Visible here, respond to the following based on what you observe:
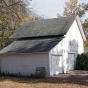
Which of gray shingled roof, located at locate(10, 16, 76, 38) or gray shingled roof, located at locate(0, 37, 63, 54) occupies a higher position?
gray shingled roof, located at locate(10, 16, 76, 38)

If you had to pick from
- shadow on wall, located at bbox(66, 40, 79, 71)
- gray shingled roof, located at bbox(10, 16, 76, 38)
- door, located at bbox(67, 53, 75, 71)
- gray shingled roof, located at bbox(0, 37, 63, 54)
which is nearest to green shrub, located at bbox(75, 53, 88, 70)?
shadow on wall, located at bbox(66, 40, 79, 71)

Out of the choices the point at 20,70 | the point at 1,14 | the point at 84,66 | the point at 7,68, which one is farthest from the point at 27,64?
the point at 84,66

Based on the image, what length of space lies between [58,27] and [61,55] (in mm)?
3905

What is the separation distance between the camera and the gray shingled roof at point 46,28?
81.7 ft

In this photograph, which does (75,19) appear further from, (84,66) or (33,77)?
(33,77)

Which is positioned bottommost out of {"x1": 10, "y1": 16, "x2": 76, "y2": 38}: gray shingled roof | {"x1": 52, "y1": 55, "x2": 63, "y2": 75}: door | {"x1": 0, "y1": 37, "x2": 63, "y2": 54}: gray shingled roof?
{"x1": 52, "y1": 55, "x2": 63, "y2": 75}: door

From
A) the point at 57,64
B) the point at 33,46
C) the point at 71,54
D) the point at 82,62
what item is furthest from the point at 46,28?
the point at 82,62

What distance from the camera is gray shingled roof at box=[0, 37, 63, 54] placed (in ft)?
69.1

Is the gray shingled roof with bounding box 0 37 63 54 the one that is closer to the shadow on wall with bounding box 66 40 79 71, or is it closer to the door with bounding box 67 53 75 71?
the shadow on wall with bounding box 66 40 79 71

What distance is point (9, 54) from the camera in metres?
22.8

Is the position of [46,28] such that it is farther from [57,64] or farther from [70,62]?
[57,64]

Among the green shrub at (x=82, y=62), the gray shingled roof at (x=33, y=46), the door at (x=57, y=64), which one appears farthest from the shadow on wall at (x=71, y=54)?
the gray shingled roof at (x=33, y=46)

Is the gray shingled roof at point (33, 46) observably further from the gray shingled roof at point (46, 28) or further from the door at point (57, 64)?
the door at point (57, 64)

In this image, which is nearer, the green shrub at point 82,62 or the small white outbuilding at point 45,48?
the small white outbuilding at point 45,48
